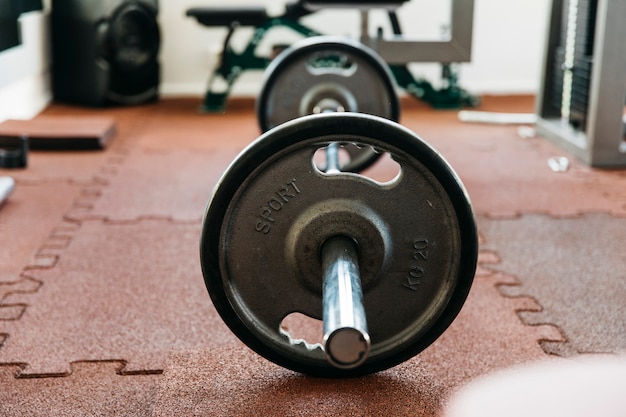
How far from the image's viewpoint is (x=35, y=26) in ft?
12.7

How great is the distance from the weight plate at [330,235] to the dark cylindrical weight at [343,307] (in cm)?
4

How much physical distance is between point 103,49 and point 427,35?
174 cm

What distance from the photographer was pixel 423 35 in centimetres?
442

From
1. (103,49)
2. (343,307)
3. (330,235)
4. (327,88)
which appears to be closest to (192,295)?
(330,235)

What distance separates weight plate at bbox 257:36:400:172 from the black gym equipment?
5.91ft

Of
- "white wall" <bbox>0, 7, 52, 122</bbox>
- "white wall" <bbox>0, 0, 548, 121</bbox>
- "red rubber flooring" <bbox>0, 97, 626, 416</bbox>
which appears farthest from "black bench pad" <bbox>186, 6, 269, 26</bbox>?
"red rubber flooring" <bbox>0, 97, 626, 416</bbox>

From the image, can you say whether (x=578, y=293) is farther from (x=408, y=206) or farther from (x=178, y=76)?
(x=178, y=76)

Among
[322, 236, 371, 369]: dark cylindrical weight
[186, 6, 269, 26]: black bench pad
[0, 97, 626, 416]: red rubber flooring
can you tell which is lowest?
[0, 97, 626, 416]: red rubber flooring

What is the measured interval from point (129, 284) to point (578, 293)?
3.18ft

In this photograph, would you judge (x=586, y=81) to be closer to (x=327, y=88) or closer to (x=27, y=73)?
(x=327, y=88)

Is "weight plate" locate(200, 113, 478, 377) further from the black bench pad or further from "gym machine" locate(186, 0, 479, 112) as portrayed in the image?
the black bench pad

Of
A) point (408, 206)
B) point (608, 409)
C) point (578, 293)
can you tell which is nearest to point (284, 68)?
point (578, 293)

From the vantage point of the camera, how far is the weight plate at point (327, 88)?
7.83 feet

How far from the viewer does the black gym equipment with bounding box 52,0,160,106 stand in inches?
155
